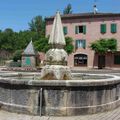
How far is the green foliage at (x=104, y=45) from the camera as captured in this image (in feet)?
170

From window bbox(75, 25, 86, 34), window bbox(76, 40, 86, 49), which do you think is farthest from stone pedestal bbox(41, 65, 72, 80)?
window bbox(76, 40, 86, 49)

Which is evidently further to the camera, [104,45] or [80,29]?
[80,29]

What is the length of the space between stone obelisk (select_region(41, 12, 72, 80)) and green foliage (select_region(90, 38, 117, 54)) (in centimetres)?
3973

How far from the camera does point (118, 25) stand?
52594 mm

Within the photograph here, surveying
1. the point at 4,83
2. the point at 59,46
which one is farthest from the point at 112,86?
the point at 4,83

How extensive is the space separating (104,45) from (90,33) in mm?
4130

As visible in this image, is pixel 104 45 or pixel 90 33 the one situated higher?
pixel 90 33

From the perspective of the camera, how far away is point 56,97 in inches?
393

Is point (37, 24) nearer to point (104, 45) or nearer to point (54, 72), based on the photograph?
point (104, 45)

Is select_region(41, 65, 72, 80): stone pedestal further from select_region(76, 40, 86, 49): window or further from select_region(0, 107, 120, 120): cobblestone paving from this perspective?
select_region(76, 40, 86, 49): window

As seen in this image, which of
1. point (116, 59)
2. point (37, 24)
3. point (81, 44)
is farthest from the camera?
point (37, 24)

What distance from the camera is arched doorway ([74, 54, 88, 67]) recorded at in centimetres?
5531

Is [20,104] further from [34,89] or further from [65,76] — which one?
[65,76]

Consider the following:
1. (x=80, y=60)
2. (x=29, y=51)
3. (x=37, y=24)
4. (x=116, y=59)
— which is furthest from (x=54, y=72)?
(x=37, y=24)
